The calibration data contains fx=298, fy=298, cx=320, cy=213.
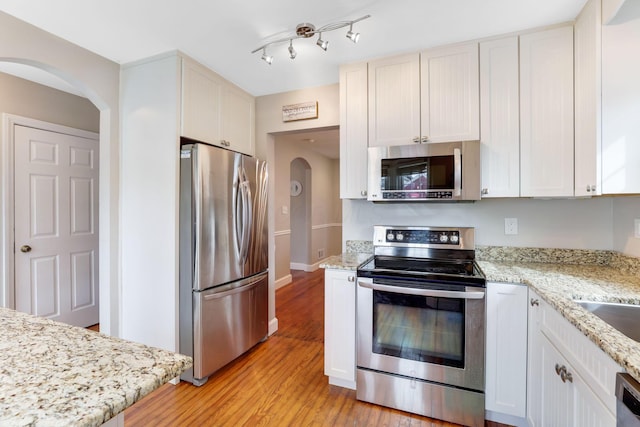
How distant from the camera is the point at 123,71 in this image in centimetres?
237

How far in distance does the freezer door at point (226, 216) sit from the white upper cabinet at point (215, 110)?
0.27 metres

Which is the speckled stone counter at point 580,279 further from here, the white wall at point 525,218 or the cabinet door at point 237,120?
the cabinet door at point 237,120

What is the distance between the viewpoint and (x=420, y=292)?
1778 mm

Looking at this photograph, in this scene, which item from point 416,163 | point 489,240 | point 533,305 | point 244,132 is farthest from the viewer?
point 244,132

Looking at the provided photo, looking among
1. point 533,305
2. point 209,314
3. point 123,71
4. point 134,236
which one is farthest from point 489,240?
point 123,71

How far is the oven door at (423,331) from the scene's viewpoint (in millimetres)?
1732

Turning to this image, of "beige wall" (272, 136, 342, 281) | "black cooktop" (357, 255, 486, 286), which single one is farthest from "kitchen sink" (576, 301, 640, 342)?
"beige wall" (272, 136, 342, 281)

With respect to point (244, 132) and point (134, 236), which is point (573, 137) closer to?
point (244, 132)

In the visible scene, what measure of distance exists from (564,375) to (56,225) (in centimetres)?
399

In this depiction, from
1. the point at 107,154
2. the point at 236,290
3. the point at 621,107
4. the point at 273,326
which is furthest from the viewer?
the point at 273,326

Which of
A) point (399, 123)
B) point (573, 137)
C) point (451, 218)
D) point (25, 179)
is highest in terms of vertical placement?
point (399, 123)

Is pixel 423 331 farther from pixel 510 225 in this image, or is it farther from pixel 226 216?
pixel 226 216

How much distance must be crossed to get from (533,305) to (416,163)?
1.09m

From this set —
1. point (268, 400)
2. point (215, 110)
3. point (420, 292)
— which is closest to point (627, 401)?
point (420, 292)
